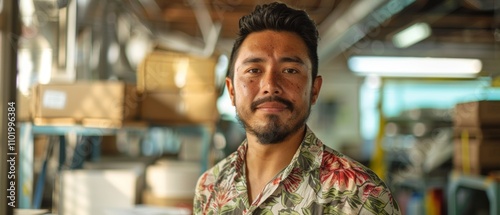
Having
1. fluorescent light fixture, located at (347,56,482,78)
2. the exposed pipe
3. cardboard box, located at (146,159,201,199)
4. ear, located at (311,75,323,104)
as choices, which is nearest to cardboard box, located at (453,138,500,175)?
the exposed pipe

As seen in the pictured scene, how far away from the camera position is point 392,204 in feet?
4.24

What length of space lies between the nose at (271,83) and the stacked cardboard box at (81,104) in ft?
6.94

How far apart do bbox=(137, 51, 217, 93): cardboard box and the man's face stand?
91.2 inches

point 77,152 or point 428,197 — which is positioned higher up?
point 77,152

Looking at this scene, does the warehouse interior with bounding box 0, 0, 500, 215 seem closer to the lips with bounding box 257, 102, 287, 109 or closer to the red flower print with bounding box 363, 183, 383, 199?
the lips with bounding box 257, 102, 287, 109

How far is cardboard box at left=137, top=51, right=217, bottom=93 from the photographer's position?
3.72 metres

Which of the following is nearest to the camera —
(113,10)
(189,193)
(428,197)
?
(189,193)

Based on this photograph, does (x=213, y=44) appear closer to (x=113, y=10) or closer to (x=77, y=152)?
(x=113, y=10)

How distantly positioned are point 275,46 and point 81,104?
2174 mm

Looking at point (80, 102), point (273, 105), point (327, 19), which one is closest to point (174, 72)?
point (80, 102)

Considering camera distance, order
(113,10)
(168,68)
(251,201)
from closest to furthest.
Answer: (251,201) < (168,68) < (113,10)

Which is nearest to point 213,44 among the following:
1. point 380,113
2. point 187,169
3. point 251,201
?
point 380,113

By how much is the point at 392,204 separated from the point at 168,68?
2765 millimetres

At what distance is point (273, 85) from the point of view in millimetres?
1319
